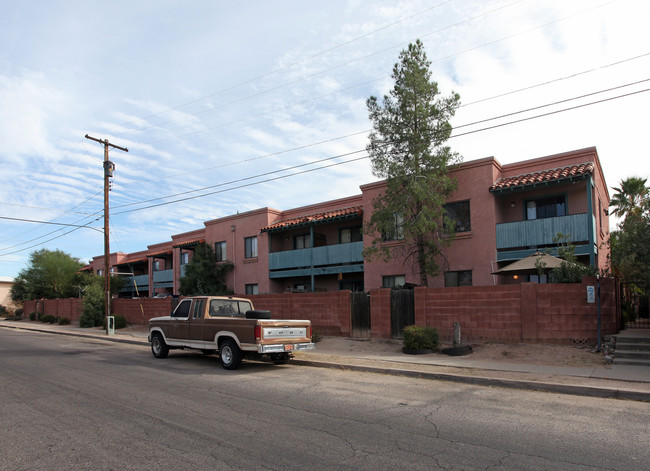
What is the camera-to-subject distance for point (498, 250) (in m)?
17.9

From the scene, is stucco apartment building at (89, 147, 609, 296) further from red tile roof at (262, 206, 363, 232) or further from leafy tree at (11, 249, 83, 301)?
leafy tree at (11, 249, 83, 301)

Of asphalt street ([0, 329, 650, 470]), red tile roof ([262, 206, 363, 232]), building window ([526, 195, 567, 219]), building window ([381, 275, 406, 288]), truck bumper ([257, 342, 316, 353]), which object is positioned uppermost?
red tile roof ([262, 206, 363, 232])

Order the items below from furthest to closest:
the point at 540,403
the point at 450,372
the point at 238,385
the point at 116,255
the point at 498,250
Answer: the point at 116,255
the point at 498,250
the point at 450,372
the point at 238,385
the point at 540,403

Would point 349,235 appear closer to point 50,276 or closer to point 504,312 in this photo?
point 504,312

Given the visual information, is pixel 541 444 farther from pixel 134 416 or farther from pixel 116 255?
pixel 116 255

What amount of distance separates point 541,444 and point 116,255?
4948cm

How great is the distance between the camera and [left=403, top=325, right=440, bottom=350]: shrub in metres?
13.4

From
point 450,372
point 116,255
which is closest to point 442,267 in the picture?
point 450,372

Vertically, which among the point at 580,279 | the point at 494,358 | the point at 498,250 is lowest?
the point at 494,358

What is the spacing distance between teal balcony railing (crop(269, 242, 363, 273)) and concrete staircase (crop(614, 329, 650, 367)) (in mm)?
11988

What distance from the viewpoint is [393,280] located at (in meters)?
20.9

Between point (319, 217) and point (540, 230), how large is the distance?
11.3 meters

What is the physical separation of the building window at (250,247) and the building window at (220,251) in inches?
79.3

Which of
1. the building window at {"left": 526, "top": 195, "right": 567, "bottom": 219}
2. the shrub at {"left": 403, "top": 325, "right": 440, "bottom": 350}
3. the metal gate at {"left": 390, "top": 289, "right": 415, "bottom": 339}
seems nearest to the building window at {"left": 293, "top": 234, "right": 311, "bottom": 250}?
the metal gate at {"left": 390, "top": 289, "right": 415, "bottom": 339}
